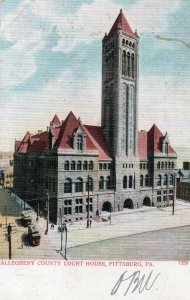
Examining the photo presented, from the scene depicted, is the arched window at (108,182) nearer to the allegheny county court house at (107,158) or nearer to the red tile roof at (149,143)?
the allegheny county court house at (107,158)

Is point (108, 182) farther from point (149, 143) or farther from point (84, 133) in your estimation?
point (149, 143)

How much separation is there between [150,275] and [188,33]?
7331mm

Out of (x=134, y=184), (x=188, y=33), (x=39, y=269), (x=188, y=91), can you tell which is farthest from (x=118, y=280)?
(x=134, y=184)

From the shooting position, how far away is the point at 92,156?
1650cm

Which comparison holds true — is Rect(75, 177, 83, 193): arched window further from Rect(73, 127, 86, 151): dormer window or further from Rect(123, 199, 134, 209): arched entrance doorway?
Rect(123, 199, 134, 209): arched entrance doorway

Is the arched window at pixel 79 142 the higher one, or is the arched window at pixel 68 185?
the arched window at pixel 79 142

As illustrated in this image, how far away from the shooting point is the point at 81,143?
A: 16047 millimetres

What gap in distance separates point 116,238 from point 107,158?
6842 millimetres

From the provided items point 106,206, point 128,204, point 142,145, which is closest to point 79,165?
point 106,206

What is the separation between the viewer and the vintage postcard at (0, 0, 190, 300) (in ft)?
21.5

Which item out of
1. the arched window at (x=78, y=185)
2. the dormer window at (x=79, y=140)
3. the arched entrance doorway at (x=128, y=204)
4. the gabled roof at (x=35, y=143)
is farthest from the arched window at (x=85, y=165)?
the arched entrance doorway at (x=128, y=204)

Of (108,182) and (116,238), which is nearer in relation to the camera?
(116,238)
